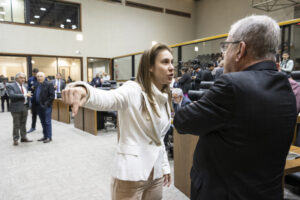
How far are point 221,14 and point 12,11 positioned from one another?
11.9 m

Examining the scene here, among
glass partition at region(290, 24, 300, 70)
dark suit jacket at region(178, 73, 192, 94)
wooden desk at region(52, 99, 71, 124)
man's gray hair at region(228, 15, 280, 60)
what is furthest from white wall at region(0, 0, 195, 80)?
man's gray hair at region(228, 15, 280, 60)

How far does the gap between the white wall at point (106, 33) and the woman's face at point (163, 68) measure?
10913mm

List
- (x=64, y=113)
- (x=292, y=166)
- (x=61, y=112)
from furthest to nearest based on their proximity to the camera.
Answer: (x=61, y=112)
(x=64, y=113)
(x=292, y=166)

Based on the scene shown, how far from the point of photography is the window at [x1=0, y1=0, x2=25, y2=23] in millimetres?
9586

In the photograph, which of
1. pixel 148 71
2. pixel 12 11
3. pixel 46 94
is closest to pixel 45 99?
pixel 46 94

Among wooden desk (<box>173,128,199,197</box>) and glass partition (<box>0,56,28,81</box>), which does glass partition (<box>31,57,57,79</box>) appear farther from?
wooden desk (<box>173,128,199,197</box>)

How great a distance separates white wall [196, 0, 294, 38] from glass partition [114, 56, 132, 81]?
22.5 ft

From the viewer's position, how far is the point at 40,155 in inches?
151

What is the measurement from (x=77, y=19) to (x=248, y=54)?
12121 mm

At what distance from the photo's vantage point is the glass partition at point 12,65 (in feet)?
34.7

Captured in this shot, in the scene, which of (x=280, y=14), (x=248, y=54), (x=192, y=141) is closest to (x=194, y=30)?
(x=280, y=14)

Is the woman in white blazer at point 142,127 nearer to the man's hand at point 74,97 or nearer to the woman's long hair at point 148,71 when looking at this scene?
the woman's long hair at point 148,71

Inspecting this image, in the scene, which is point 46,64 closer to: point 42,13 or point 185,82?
point 42,13

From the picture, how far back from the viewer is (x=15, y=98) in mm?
4273
